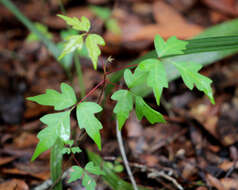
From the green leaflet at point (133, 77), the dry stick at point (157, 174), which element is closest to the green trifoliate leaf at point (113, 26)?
the dry stick at point (157, 174)

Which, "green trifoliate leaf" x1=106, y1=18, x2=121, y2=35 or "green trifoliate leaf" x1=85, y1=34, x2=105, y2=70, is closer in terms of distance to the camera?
"green trifoliate leaf" x1=85, y1=34, x2=105, y2=70

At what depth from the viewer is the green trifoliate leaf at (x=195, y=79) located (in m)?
0.91

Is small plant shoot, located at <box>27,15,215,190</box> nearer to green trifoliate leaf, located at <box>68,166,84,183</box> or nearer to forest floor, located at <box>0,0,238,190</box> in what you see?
green trifoliate leaf, located at <box>68,166,84,183</box>

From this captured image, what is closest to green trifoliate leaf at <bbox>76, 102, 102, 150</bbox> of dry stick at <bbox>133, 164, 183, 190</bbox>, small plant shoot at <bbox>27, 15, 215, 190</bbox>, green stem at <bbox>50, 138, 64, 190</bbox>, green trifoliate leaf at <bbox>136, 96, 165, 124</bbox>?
small plant shoot at <bbox>27, 15, 215, 190</bbox>

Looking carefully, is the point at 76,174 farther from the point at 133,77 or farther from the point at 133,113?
the point at 133,113

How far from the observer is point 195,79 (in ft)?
3.01

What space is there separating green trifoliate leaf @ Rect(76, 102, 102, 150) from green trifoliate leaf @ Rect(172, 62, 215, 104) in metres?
0.36

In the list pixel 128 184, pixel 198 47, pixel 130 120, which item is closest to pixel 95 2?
pixel 130 120

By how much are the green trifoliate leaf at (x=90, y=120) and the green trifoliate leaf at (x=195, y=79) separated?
357 mm

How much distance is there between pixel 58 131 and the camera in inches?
36.2

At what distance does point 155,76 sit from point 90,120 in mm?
297

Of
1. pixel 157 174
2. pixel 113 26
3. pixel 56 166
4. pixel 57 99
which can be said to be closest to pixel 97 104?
pixel 57 99

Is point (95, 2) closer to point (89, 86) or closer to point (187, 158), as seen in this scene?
point (89, 86)

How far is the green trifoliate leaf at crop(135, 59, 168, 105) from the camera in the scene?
873mm
